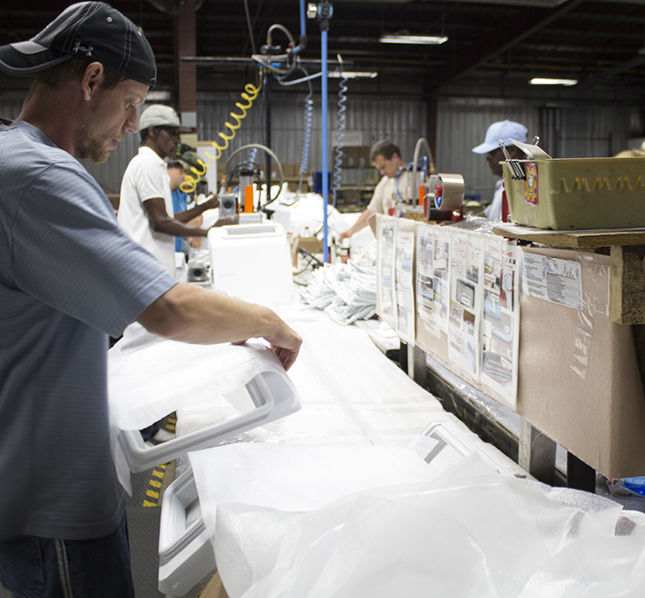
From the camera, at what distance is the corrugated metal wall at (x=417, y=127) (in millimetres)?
12969

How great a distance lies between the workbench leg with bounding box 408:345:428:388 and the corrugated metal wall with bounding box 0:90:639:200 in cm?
1110

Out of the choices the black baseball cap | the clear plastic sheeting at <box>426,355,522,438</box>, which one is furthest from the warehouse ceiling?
the black baseball cap

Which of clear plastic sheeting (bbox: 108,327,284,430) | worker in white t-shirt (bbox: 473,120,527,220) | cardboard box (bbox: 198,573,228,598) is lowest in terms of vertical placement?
cardboard box (bbox: 198,573,228,598)

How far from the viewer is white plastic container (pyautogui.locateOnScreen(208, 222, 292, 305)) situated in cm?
332

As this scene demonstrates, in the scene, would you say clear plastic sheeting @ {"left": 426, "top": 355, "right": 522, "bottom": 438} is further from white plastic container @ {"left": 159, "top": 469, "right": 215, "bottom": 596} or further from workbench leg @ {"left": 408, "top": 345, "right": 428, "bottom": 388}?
white plastic container @ {"left": 159, "top": 469, "right": 215, "bottom": 596}

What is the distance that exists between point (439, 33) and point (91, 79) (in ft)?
39.1

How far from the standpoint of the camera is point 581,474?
1.34 m

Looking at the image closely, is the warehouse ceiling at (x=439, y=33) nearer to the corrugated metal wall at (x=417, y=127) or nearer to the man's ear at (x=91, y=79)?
the corrugated metal wall at (x=417, y=127)

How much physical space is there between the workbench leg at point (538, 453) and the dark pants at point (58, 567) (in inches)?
41.3

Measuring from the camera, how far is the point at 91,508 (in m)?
0.87

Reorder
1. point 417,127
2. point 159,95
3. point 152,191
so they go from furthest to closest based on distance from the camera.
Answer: point 417,127
point 159,95
point 152,191

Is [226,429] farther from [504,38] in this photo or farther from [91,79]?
[504,38]

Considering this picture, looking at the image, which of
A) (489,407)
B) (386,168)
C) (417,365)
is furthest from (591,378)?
(386,168)

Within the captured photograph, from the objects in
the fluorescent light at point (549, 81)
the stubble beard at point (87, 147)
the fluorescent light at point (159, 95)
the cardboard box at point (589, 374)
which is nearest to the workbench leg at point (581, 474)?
the cardboard box at point (589, 374)
